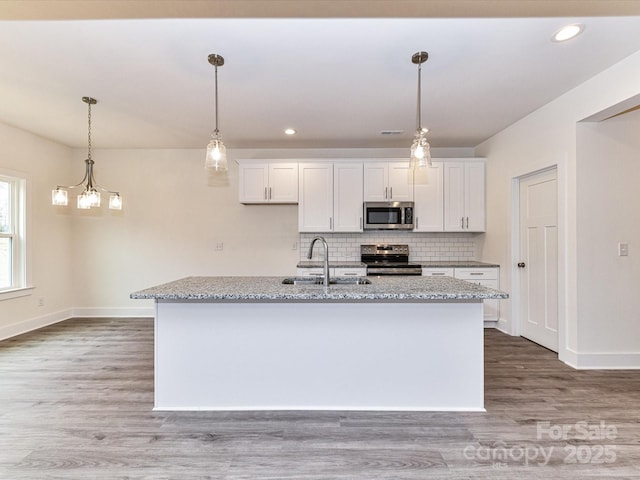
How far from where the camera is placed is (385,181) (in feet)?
15.1

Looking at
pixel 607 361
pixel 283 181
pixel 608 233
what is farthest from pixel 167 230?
pixel 607 361

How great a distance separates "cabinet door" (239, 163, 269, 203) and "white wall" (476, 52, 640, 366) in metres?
3.13

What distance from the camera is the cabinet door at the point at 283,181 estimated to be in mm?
4617

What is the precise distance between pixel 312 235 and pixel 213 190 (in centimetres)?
167

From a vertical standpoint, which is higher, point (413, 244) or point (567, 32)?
point (567, 32)

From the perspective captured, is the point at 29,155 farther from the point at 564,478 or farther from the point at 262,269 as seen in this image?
the point at 564,478

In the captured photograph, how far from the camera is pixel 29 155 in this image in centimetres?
428

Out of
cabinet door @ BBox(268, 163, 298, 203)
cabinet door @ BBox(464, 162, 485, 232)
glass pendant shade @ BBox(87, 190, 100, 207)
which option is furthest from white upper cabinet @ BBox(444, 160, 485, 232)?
glass pendant shade @ BBox(87, 190, 100, 207)

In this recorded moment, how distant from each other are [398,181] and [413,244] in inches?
39.5

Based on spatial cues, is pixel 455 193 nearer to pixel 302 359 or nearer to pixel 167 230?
pixel 302 359

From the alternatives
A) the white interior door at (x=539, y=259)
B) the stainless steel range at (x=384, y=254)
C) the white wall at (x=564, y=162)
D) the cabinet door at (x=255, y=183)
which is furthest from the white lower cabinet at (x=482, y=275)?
the cabinet door at (x=255, y=183)

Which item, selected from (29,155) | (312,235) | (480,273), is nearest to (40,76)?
(29,155)

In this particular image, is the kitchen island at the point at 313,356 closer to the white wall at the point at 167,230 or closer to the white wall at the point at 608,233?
the white wall at the point at 608,233

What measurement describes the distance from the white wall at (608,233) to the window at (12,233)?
6.34 metres
